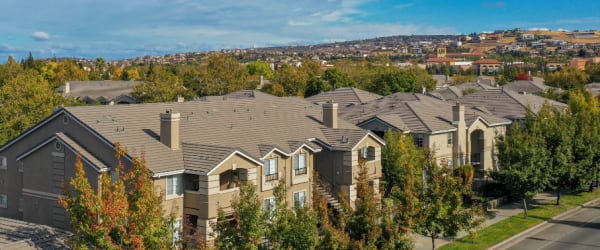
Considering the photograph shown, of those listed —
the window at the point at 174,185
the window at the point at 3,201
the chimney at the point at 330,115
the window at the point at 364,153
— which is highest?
the chimney at the point at 330,115

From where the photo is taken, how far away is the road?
127 feet

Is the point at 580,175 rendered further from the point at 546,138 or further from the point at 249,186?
the point at 249,186

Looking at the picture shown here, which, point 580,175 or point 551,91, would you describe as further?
point 551,91

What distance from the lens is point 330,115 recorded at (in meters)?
44.4

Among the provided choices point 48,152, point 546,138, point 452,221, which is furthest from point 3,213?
point 546,138

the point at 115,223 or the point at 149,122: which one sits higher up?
the point at 149,122

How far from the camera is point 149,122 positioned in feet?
120

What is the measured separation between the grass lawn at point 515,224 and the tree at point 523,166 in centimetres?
149

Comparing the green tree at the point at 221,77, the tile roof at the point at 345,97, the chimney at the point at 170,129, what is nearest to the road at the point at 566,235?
the chimney at the point at 170,129

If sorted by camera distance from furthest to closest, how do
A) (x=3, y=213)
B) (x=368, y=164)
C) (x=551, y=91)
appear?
(x=551, y=91) < (x=368, y=164) < (x=3, y=213)

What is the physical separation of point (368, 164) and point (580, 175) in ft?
61.0

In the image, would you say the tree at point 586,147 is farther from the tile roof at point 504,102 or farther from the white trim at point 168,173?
the white trim at point 168,173

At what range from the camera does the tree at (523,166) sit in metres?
44.5

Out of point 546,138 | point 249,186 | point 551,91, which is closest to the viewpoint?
point 249,186
